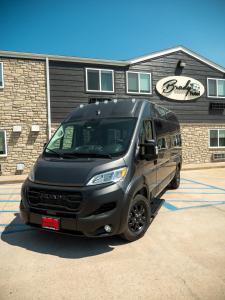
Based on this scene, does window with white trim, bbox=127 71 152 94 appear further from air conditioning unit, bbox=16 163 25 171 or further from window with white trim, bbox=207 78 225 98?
air conditioning unit, bbox=16 163 25 171

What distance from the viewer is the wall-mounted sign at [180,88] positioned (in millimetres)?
15641

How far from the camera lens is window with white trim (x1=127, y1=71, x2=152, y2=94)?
14.9 metres

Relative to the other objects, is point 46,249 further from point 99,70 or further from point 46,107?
point 99,70

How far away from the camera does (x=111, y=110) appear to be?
516 centimetres

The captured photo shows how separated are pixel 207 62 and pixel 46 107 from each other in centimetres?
1113

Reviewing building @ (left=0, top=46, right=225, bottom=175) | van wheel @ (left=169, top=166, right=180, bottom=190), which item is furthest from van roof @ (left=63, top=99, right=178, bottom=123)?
building @ (left=0, top=46, right=225, bottom=175)

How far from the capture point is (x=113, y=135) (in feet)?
15.5

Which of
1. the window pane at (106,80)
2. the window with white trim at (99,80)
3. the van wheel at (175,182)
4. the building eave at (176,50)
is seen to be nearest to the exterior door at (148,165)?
the van wheel at (175,182)

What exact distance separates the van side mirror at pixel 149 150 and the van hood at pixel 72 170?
65 centimetres

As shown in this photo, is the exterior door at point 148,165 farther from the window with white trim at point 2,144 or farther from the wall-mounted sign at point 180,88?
the wall-mounted sign at point 180,88

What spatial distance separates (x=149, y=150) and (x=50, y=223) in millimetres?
2098

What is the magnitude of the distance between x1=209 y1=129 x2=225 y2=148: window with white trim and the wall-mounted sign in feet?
8.98

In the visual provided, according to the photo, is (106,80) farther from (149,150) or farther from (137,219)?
(137,219)

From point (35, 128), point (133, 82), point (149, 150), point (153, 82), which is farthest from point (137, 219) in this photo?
point (153, 82)
